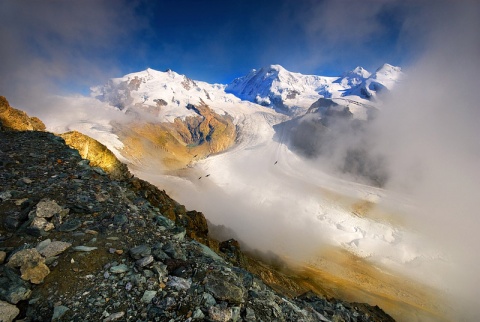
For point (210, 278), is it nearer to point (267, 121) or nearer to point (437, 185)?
point (437, 185)

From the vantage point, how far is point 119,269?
19.0 feet

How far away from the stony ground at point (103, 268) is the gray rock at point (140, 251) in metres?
0.02

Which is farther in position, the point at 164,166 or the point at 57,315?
Answer: the point at 164,166

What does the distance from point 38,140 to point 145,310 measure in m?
14.9

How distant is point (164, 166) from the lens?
474 ft

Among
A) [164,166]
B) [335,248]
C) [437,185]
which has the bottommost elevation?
[335,248]

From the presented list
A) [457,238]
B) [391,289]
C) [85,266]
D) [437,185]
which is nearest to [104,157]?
[85,266]

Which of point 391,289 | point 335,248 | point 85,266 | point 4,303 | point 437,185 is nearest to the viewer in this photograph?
point 4,303

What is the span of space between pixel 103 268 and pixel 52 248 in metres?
1.38

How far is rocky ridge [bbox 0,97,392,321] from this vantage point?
4.88m

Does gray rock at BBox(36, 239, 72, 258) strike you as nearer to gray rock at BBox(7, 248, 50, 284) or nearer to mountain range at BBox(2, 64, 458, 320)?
gray rock at BBox(7, 248, 50, 284)

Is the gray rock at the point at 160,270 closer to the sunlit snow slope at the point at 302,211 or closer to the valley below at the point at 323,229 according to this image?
the valley below at the point at 323,229

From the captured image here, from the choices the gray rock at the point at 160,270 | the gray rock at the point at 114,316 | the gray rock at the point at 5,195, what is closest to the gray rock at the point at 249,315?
the gray rock at the point at 160,270

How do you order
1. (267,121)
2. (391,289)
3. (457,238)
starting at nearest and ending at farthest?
1. (391,289)
2. (457,238)
3. (267,121)
